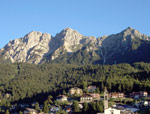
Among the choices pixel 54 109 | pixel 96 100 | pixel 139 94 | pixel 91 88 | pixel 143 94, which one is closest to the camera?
pixel 54 109

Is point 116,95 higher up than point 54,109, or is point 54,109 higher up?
point 116,95

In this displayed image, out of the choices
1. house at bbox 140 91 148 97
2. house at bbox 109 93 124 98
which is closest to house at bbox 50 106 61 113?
house at bbox 109 93 124 98

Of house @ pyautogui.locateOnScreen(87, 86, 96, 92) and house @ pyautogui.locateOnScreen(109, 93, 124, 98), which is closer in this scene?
house @ pyautogui.locateOnScreen(109, 93, 124, 98)

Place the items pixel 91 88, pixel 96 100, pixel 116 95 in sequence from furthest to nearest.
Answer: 1. pixel 91 88
2. pixel 116 95
3. pixel 96 100

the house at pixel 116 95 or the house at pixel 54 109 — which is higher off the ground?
the house at pixel 116 95

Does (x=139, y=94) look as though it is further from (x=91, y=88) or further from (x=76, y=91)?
(x=76, y=91)

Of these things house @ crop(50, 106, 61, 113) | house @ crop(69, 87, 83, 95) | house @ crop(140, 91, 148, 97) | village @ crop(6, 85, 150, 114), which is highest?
house @ crop(69, 87, 83, 95)

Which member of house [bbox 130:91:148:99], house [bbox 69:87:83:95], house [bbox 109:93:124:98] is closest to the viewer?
house [bbox 130:91:148:99]

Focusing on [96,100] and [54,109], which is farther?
[96,100]

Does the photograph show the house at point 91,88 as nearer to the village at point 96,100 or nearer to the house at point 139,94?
the village at point 96,100

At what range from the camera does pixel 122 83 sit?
5305 inches

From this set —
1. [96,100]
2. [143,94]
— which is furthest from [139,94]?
[96,100]

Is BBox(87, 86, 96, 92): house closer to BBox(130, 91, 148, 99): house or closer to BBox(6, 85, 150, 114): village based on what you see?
BBox(6, 85, 150, 114): village

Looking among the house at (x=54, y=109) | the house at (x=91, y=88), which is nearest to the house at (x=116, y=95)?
the house at (x=91, y=88)
